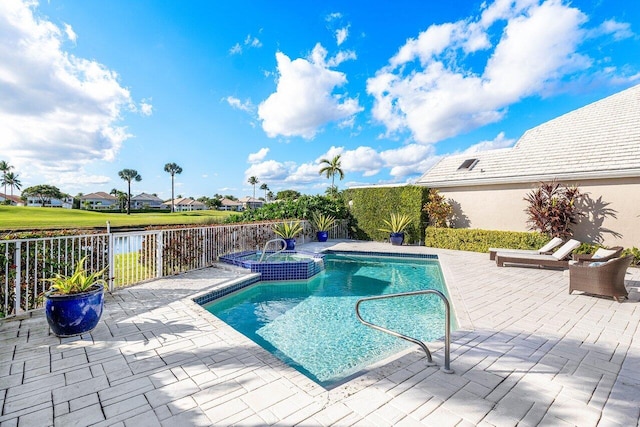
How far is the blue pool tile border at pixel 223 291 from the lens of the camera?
5.86m

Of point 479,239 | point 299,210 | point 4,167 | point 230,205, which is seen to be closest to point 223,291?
point 299,210

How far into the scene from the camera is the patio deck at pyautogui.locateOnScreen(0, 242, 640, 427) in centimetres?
232

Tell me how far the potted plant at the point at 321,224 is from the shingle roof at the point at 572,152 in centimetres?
534

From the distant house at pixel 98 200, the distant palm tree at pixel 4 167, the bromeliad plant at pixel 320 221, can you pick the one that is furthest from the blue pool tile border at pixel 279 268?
the distant house at pixel 98 200

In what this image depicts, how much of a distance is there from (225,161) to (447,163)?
1697cm

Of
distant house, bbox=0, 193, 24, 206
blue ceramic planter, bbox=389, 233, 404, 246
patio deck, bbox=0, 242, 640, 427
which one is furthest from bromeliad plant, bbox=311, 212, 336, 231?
distant house, bbox=0, 193, 24, 206

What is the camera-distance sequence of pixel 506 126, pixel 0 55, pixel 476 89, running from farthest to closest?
1. pixel 506 126
2. pixel 476 89
3. pixel 0 55

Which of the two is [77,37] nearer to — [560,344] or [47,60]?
[47,60]

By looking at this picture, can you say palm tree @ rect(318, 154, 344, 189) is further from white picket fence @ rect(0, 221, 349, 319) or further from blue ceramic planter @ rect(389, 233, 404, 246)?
white picket fence @ rect(0, 221, 349, 319)

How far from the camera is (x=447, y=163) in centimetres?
1562

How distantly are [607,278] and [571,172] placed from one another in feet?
22.3

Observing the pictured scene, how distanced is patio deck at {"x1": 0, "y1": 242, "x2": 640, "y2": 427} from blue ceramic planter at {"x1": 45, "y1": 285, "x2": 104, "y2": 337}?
161 millimetres

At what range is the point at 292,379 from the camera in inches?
113

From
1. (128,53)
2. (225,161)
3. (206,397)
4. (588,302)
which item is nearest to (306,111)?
(128,53)
